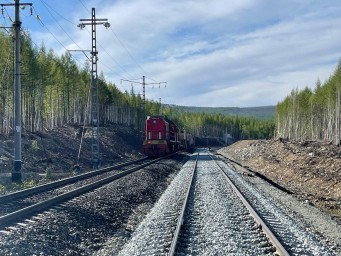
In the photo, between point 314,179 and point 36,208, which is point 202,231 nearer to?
point 36,208

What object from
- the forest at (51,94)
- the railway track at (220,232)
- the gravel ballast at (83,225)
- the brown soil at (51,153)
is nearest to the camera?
the railway track at (220,232)

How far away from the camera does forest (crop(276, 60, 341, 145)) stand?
70688 mm

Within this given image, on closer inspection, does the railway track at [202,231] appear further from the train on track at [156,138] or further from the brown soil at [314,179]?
the train on track at [156,138]

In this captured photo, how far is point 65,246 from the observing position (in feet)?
27.1

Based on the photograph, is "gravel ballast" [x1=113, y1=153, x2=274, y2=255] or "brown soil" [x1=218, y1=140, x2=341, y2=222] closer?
"gravel ballast" [x1=113, y1=153, x2=274, y2=255]

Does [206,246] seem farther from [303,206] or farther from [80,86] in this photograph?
[80,86]

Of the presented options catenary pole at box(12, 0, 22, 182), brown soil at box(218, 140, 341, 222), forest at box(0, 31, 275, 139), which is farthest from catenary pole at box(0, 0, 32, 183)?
forest at box(0, 31, 275, 139)

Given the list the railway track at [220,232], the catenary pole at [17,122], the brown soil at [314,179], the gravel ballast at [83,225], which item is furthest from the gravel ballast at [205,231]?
the catenary pole at [17,122]

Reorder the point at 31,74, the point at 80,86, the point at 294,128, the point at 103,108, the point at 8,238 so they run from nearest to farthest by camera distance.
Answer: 1. the point at 8,238
2. the point at 31,74
3. the point at 80,86
4. the point at 103,108
5. the point at 294,128

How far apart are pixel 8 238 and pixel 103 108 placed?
7439cm

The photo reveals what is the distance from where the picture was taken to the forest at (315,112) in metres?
70.7

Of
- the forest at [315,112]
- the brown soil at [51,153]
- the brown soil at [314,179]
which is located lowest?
the brown soil at [314,179]

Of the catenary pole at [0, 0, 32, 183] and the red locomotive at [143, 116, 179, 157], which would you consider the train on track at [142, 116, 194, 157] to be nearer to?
the red locomotive at [143, 116, 179, 157]

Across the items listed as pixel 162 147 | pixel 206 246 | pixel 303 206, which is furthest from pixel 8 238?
pixel 162 147
